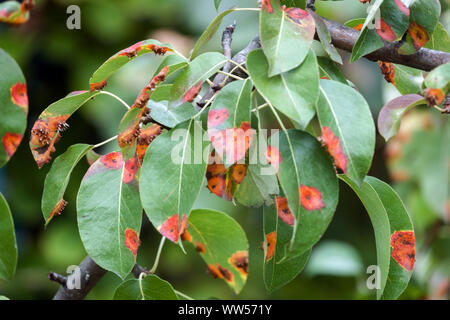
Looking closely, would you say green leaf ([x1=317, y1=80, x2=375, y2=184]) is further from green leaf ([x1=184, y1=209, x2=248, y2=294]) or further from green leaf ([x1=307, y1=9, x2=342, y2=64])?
green leaf ([x1=184, y1=209, x2=248, y2=294])

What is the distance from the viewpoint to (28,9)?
48 cm

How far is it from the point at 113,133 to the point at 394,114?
134 cm

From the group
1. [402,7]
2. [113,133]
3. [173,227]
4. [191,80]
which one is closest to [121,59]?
[191,80]

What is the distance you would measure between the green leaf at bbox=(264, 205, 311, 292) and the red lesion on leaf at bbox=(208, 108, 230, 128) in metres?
0.14

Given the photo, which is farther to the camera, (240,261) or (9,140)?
(240,261)

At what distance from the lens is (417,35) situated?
1.95 ft

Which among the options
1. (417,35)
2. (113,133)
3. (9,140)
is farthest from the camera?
(113,133)

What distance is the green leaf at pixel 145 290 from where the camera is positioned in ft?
2.23

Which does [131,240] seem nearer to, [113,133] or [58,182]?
[58,182]

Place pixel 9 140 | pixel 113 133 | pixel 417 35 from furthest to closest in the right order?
pixel 113 133 → pixel 417 35 → pixel 9 140

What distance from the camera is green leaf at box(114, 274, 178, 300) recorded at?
2.23 ft

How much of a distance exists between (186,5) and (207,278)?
3.07 ft

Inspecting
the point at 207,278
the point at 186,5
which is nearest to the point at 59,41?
the point at 186,5
